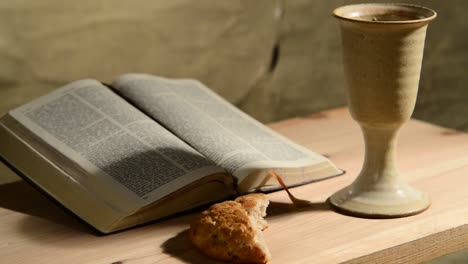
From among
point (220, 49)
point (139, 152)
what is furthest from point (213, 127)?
point (220, 49)

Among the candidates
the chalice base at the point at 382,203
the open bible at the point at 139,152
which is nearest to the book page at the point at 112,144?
the open bible at the point at 139,152

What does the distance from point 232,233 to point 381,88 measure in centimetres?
25

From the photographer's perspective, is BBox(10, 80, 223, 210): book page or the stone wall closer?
BBox(10, 80, 223, 210): book page

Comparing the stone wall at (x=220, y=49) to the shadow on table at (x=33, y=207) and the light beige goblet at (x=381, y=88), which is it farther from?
the light beige goblet at (x=381, y=88)

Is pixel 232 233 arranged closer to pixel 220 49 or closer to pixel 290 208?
pixel 290 208

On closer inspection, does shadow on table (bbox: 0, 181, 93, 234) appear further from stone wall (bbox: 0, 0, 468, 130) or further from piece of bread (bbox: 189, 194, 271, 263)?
stone wall (bbox: 0, 0, 468, 130)

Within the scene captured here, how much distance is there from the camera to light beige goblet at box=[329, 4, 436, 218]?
0.96m

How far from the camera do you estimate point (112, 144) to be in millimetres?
1121

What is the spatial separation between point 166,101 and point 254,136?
5.7 inches

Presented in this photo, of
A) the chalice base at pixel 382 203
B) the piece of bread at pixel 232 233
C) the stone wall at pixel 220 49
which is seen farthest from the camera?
the stone wall at pixel 220 49

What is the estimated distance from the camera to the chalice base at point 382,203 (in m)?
1.03

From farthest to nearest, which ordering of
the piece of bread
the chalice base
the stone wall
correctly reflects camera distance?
the stone wall < the chalice base < the piece of bread

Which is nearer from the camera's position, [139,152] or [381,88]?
[381,88]

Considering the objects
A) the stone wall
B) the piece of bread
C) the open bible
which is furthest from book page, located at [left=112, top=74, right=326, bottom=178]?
the stone wall
